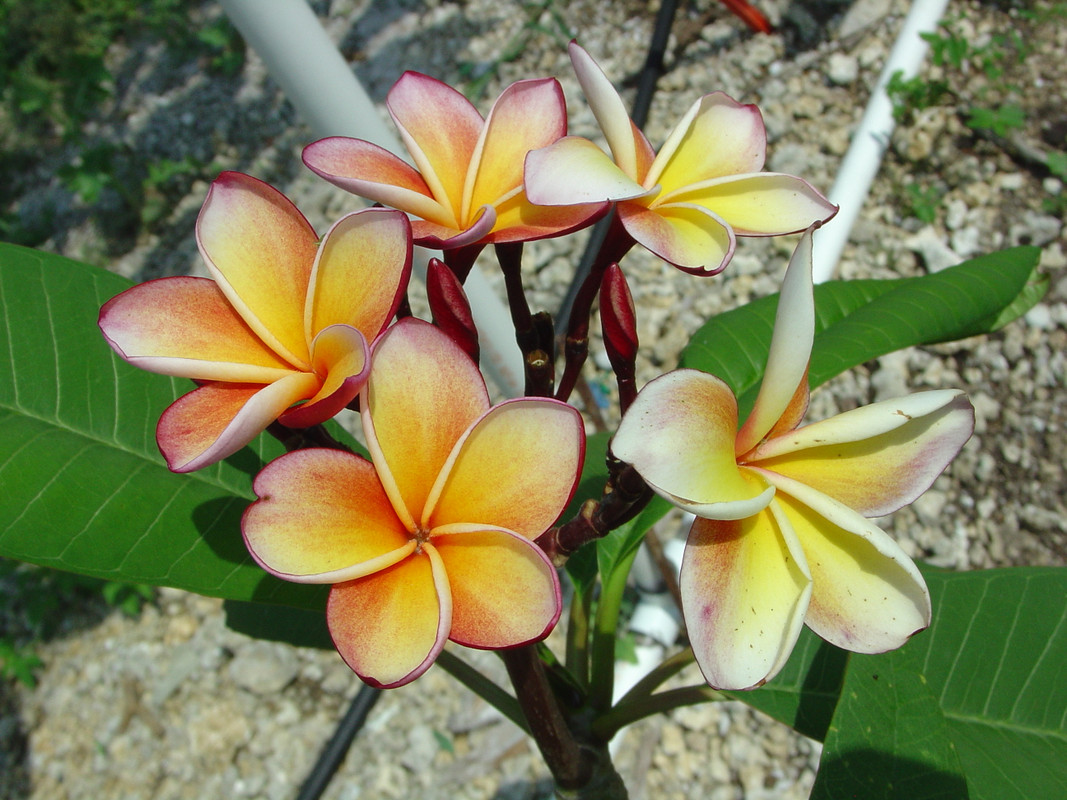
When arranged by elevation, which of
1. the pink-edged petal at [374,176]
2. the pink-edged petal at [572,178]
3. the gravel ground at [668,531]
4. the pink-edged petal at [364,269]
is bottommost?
the gravel ground at [668,531]

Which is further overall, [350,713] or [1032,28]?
[1032,28]

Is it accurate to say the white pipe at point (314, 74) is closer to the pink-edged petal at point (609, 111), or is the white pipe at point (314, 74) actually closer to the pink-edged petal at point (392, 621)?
the pink-edged petal at point (609, 111)

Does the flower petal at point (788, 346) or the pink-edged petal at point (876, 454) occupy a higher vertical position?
the flower petal at point (788, 346)

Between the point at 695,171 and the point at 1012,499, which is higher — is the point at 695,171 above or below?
above

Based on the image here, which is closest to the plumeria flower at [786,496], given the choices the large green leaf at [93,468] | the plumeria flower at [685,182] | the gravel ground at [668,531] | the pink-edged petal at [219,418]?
the plumeria flower at [685,182]

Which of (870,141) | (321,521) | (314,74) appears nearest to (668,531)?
(870,141)

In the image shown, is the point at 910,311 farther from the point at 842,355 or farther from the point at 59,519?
the point at 59,519

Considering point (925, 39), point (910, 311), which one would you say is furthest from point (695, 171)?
point (925, 39)

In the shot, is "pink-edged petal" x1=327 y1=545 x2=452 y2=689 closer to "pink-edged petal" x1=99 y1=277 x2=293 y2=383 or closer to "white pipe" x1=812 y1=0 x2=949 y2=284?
"pink-edged petal" x1=99 y1=277 x2=293 y2=383
